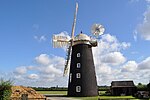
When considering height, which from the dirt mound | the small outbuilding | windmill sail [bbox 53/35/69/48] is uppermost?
windmill sail [bbox 53/35/69/48]

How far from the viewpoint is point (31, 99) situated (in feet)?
82.3

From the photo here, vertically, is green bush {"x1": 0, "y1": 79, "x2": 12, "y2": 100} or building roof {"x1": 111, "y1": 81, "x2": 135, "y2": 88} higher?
building roof {"x1": 111, "y1": 81, "x2": 135, "y2": 88}

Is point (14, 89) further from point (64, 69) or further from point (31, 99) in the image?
point (64, 69)

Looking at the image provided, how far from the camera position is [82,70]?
4478cm

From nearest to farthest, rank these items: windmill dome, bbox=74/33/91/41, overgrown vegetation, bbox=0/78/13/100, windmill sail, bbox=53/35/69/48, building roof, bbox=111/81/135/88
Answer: overgrown vegetation, bbox=0/78/13/100 < windmill sail, bbox=53/35/69/48 < windmill dome, bbox=74/33/91/41 < building roof, bbox=111/81/135/88

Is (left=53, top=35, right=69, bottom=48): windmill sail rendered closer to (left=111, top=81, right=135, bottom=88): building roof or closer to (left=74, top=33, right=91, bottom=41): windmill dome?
(left=74, top=33, right=91, bottom=41): windmill dome

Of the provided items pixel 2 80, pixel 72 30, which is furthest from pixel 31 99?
pixel 72 30

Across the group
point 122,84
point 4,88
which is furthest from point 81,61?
point 4,88

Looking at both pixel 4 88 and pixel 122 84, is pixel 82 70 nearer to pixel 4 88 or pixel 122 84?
pixel 122 84

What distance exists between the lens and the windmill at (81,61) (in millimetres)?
44438

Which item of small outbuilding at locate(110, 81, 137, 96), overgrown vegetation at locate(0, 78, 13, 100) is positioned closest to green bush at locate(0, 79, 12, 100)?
overgrown vegetation at locate(0, 78, 13, 100)

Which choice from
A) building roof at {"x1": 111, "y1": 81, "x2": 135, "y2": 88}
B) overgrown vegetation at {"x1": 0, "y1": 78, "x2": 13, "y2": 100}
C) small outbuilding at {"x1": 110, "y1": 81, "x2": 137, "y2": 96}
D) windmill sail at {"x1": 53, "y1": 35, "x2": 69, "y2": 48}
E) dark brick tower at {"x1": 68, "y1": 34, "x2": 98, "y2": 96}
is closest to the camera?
overgrown vegetation at {"x1": 0, "y1": 78, "x2": 13, "y2": 100}

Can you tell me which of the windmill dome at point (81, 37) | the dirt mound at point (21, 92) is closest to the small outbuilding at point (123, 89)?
the windmill dome at point (81, 37)

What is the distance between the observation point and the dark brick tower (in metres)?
44.3
